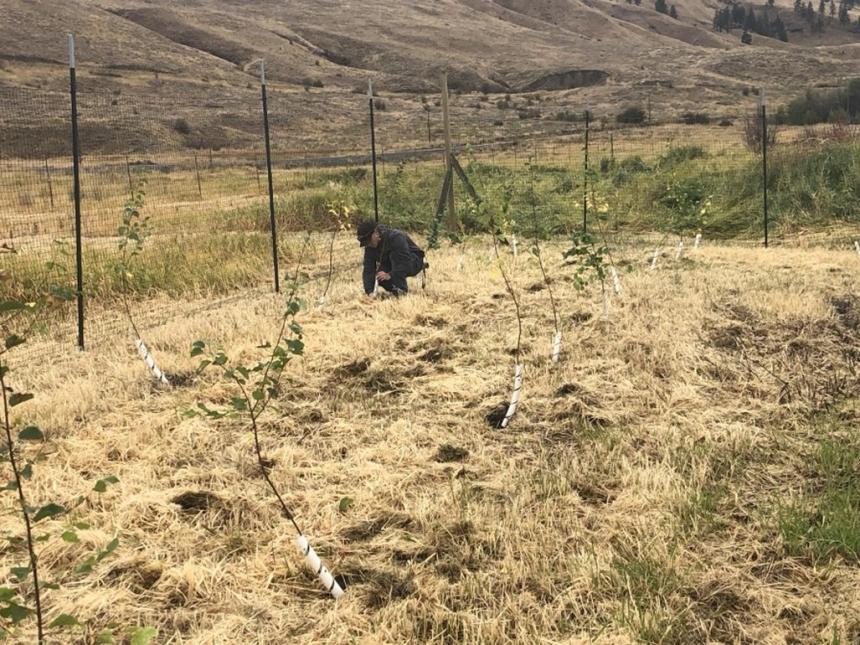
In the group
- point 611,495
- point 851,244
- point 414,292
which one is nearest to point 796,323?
point 611,495

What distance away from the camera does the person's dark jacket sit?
7231 millimetres

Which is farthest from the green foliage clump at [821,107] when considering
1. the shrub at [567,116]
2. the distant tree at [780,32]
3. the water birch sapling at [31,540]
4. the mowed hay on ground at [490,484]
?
the distant tree at [780,32]

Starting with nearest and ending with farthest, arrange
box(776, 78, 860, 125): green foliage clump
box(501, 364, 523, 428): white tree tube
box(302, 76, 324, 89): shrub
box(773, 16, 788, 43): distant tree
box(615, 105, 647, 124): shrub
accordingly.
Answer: box(501, 364, 523, 428): white tree tube → box(776, 78, 860, 125): green foliage clump → box(615, 105, 647, 124): shrub → box(302, 76, 324, 89): shrub → box(773, 16, 788, 43): distant tree

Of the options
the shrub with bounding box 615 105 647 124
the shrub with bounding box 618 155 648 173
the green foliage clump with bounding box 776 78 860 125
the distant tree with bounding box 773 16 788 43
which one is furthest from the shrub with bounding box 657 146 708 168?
the distant tree with bounding box 773 16 788 43

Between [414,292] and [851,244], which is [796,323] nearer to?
[414,292]

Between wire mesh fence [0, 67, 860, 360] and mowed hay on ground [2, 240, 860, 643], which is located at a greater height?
wire mesh fence [0, 67, 860, 360]

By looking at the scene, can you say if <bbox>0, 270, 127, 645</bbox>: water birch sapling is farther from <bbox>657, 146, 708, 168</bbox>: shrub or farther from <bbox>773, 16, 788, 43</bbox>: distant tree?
<bbox>773, 16, 788, 43</bbox>: distant tree

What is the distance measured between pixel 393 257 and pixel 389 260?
264mm

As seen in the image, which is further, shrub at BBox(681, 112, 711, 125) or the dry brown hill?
the dry brown hill

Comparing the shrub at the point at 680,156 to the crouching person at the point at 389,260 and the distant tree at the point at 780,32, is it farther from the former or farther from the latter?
the distant tree at the point at 780,32

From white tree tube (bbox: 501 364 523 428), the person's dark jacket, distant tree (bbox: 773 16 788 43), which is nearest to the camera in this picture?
white tree tube (bbox: 501 364 523 428)

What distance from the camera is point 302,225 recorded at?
44.6 ft

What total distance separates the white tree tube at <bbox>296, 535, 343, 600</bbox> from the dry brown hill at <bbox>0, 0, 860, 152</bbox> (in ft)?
65.1

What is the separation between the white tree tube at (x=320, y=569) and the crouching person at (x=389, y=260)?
4.50m
